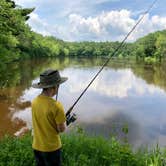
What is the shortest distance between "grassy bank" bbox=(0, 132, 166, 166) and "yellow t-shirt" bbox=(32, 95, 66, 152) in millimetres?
1679

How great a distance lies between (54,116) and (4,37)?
22887 millimetres

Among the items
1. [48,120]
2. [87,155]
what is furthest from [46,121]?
[87,155]

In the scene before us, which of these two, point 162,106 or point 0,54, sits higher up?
point 0,54

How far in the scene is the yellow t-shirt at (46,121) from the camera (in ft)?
14.6

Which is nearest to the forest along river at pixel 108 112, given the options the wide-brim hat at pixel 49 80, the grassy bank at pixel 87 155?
the grassy bank at pixel 87 155

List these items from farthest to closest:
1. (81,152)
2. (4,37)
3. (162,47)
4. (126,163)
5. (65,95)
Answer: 1. (162,47)
2. (4,37)
3. (65,95)
4. (81,152)
5. (126,163)

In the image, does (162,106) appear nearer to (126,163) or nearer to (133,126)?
(133,126)

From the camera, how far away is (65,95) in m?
24.1

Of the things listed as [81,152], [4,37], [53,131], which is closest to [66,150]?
[81,152]

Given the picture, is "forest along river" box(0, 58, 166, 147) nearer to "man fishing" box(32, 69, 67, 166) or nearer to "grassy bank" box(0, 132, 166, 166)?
"grassy bank" box(0, 132, 166, 166)

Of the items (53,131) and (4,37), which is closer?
(53,131)

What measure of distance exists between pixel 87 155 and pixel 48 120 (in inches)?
101

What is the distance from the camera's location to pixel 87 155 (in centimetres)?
687

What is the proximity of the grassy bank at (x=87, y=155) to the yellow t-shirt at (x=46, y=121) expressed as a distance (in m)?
1.68
